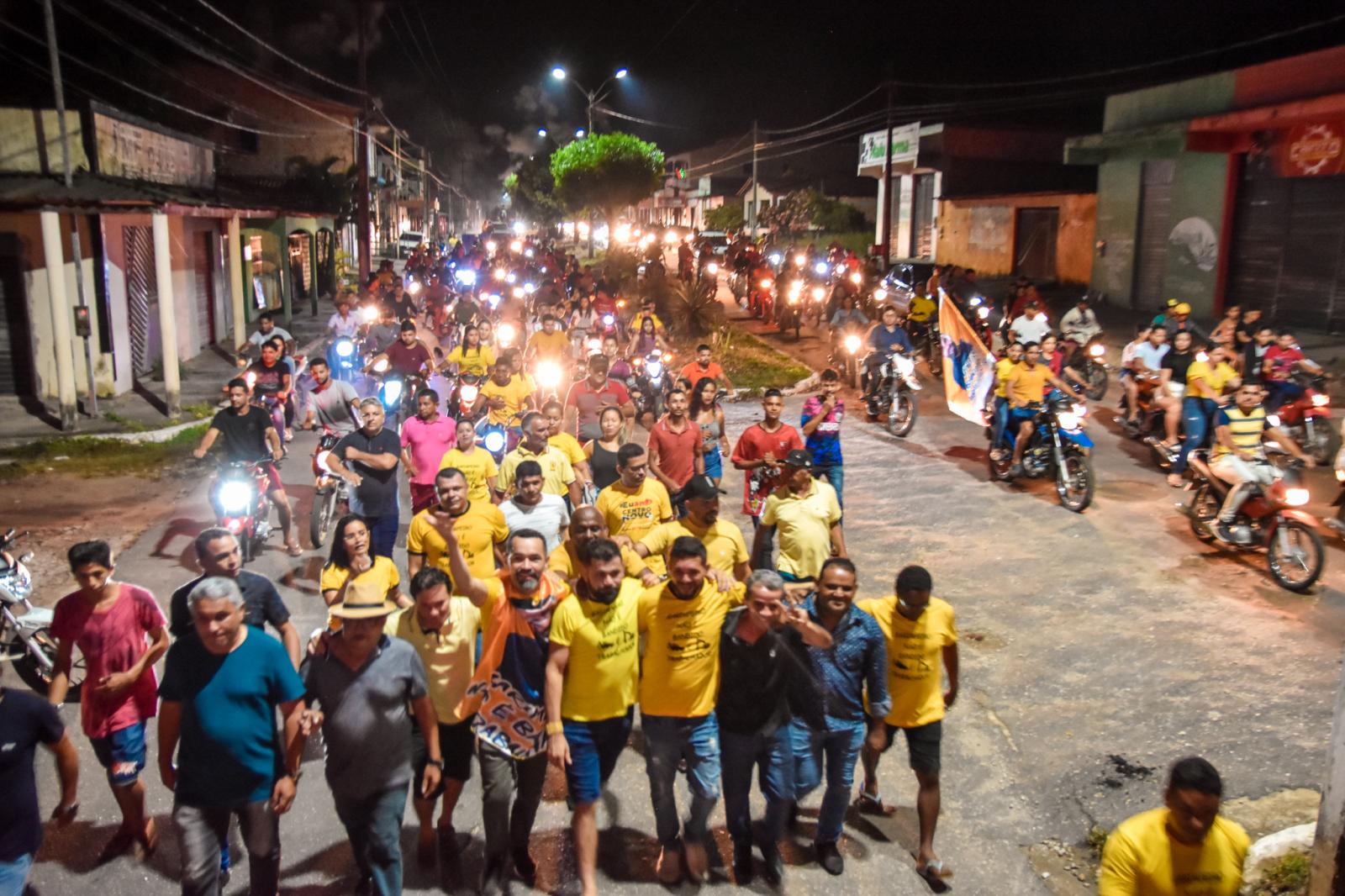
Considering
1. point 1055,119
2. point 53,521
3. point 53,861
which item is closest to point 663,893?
point 53,861

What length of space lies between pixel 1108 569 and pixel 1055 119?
43.5 m

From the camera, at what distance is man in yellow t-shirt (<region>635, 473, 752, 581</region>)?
5.96 metres

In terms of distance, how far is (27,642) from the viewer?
22.6 feet

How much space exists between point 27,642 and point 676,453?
4.59 metres

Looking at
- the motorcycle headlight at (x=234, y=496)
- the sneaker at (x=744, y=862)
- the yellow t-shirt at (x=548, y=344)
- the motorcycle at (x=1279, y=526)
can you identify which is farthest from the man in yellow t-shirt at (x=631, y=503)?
the yellow t-shirt at (x=548, y=344)

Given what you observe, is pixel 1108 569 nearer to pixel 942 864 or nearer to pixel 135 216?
pixel 942 864

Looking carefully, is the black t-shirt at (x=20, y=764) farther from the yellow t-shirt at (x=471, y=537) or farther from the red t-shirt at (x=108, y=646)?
the yellow t-shirt at (x=471, y=537)

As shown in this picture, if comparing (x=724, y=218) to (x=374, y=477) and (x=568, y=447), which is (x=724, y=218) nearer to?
(x=568, y=447)

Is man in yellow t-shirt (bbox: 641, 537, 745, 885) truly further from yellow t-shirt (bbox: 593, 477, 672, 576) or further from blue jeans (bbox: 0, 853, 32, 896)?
blue jeans (bbox: 0, 853, 32, 896)

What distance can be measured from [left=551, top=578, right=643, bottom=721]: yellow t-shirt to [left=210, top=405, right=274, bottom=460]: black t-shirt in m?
5.31

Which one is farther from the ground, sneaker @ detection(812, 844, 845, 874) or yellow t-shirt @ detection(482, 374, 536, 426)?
yellow t-shirt @ detection(482, 374, 536, 426)

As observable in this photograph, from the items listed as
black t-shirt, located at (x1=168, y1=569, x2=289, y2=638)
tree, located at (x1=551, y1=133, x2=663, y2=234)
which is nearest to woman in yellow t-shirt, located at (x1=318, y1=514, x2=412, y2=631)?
black t-shirt, located at (x1=168, y1=569, x2=289, y2=638)

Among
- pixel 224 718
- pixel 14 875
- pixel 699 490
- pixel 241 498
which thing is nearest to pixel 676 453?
pixel 699 490

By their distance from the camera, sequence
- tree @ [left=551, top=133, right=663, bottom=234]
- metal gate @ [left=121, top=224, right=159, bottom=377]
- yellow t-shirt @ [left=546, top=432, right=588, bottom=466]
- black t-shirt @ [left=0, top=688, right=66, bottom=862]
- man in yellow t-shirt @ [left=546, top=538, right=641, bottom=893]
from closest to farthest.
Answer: black t-shirt @ [left=0, top=688, right=66, bottom=862] < man in yellow t-shirt @ [left=546, top=538, right=641, bottom=893] < yellow t-shirt @ [left=546, top=432, right=588, bottom=466] < metal gate @ [left=121, top=224, right=159, bottom=377] < tree @ [left=551, top=133, right=663, bottom=234]
